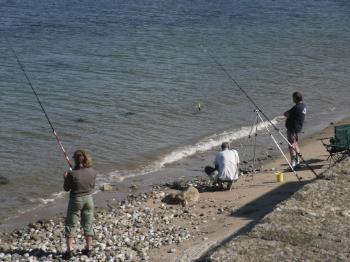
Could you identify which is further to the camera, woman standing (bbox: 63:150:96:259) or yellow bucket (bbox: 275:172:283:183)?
yellow bucket (bbox: 275:172:283:183)

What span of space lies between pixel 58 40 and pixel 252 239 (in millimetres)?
25085

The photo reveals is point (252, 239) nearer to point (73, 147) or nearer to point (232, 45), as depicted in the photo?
point (73, 147)

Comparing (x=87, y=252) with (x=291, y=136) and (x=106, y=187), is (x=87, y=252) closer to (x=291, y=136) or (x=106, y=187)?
(x=106, y=187)

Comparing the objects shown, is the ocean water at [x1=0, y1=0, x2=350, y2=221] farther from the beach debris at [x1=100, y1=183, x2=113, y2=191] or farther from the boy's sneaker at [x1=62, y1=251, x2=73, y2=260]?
the boy's sneaker at [x1=62, y1=251, x2=73, y2=260]

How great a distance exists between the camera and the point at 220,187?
14.2 metres

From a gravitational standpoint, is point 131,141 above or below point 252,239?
below

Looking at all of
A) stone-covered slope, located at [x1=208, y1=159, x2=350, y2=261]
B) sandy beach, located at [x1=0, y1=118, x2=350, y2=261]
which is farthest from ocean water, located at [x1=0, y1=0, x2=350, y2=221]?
stone-covered slope, located at [x1=208, y1=159, x2=350, y2=261]

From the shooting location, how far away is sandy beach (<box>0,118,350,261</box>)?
35.3ft

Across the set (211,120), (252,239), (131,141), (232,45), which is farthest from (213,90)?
(252,239)

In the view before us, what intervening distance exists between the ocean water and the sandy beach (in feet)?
5.09

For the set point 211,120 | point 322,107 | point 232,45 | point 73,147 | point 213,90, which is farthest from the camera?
point 232,45

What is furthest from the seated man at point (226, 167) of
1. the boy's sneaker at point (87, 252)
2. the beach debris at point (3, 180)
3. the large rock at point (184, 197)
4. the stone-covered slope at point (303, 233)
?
the beach debris at point (3, 180)

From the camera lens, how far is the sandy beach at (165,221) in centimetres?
1076

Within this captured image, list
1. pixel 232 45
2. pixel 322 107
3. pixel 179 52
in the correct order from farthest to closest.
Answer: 1. pixel 232 45
2. pixel 179 52
3. pixel 322 107
